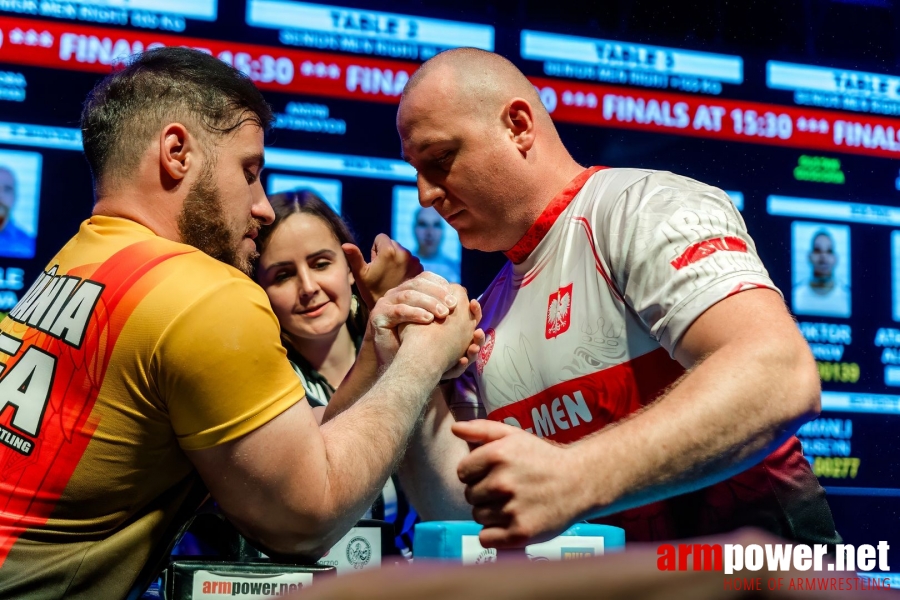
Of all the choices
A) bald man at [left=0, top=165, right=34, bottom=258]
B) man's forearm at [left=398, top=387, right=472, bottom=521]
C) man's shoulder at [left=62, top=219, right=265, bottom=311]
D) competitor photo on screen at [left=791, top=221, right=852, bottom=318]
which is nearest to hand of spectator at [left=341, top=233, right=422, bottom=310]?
man's forearm at [left=398, top=387, right=472, bottom=521]

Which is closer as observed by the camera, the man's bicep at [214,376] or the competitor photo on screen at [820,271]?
the man's bicep at [214,376]

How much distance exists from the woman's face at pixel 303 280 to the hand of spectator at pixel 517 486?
1.42m

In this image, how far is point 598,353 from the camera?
131 centimetres

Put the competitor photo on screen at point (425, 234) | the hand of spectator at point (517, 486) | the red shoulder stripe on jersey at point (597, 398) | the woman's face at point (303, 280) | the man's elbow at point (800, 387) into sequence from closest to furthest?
1. the hand of spectator at point (517, 486)
2. the man's elbow at point (800, 387)
3. the red shoulder stripe on jersey at point (597, 398)
4. the woman's face at point (303, 280)
5. the competitor photo on screen at point (425, 234)

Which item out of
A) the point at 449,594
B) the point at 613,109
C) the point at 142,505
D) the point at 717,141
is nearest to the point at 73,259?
the point at 142,505

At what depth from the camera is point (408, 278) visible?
5.40 feet

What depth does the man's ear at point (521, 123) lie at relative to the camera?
156 cm

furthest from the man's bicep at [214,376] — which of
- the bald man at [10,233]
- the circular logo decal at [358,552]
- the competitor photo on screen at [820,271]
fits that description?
the competitor photo on screen at [820,271]

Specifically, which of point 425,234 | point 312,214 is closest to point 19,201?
point 312,214

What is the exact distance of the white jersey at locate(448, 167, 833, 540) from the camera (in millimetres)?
1117

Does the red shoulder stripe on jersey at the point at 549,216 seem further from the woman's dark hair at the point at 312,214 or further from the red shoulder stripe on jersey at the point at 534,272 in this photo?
the woman's dark hair at the point at 312,214

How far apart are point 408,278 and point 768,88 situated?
203cm

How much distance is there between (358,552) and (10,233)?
138 centimetres

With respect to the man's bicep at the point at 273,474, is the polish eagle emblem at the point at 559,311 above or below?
above
